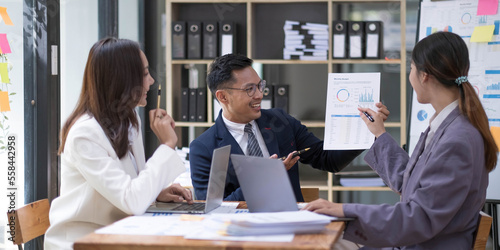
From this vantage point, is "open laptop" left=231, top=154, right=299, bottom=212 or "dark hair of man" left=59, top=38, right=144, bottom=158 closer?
"open laptop" left=231, top=154, right=299, bottom=212

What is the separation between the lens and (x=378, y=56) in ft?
14.5

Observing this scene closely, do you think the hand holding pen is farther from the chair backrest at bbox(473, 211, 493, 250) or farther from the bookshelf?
the bookshelf

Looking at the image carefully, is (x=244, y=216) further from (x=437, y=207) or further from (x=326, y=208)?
(x=437, y=207)

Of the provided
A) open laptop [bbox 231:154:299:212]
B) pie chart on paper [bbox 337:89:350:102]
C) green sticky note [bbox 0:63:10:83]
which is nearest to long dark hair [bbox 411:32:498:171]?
pie chart on paper [bbox 337:89:350:102]

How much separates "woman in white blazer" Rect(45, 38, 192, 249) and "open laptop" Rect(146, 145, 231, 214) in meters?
0.10

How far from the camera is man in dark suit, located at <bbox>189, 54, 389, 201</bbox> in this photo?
8.32 ft

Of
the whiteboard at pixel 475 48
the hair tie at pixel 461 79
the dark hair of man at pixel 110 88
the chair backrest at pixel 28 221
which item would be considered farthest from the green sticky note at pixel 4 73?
the whiteboard at pixel 475 48

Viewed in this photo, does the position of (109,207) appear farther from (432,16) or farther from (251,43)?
(251,43)

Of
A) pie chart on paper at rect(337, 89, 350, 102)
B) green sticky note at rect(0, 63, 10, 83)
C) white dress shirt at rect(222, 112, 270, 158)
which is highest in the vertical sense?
green sticky note at rect(0, 63, 10, 83)

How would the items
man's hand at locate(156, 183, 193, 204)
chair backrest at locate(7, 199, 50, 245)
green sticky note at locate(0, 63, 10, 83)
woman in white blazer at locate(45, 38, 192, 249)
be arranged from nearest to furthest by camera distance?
woman in white blazer at locate(45, 38, 192, 249) → chair backrest at locate(7, 199, 50, 245) → man's hand at locate(156, 183, 193, 204) → green sticky note at locate(0, 63, 10, 83)

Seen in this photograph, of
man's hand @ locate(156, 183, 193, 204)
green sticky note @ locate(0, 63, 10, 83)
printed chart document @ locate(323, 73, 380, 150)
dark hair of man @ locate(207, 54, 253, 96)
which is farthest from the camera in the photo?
green sticky note @ locate(0, 63, 10, 83)

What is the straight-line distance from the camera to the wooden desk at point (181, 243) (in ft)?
4.41

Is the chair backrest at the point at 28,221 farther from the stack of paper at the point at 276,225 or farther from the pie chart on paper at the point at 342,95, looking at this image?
the pie chart on paper at the point at 342,95

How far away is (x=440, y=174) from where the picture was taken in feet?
5.37
